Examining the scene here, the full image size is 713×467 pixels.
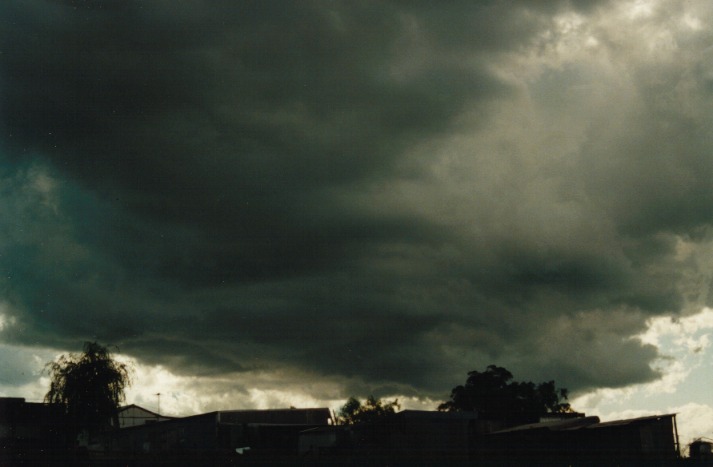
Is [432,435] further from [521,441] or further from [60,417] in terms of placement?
[60,417]

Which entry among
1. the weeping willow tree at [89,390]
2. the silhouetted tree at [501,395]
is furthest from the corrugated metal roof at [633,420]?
the silhouetted tree at [501,395]

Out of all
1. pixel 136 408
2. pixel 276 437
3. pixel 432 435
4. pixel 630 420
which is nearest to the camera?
pixel 630 420

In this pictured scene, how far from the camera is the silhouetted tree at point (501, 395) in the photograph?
110562mm

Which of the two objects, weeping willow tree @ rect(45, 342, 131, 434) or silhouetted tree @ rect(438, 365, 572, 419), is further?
silhouetted tree @ rect(438, 365, 572, 419)

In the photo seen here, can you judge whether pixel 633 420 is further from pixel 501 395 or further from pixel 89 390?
pixel 501 395

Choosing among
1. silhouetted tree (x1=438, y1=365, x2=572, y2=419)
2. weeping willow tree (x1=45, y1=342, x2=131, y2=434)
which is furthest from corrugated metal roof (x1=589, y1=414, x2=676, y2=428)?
silhouetted tree (x1=438, y1=365, x2=572, y2=419)

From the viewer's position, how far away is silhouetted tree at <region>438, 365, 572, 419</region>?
110562 mm

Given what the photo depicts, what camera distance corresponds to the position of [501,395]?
111812mm

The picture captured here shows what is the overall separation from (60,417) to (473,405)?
65808mm

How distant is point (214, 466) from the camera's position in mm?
34312

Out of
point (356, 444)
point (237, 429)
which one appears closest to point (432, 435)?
point (356, 444)

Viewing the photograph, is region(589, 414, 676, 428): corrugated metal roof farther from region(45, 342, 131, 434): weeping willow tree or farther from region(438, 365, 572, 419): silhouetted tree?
region(438, 365, 572, 419): silhouetted tree

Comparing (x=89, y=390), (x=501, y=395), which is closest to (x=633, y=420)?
(x=89, y=390)

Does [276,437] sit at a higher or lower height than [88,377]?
lower
